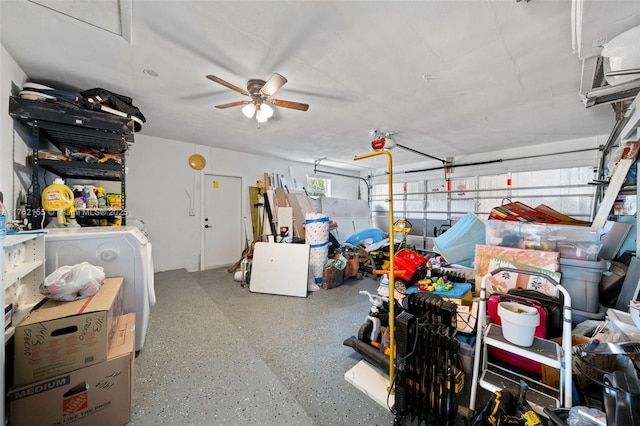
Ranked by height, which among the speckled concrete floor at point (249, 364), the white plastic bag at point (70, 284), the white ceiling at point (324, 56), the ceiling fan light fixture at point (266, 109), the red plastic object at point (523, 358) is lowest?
the speckled concrete floor at point (249, 364)

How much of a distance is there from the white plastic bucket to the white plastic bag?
2.48 meters

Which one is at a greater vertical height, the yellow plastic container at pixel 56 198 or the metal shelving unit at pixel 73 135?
the metal shelving unit at pixel 73 135

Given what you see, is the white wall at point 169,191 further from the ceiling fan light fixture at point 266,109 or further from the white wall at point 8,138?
the ceiling fan light fixture at point 266,109

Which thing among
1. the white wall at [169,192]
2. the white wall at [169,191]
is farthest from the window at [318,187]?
the white wall at [169,192]

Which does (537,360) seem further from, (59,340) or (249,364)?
(59,340)

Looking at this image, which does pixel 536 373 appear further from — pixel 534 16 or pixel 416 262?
pixel 534 16

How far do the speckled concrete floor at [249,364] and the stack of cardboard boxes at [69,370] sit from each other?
0.23m

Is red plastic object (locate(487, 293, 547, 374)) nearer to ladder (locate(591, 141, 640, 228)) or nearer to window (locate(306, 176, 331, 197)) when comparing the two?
ladder (locate(591, 141, 640, 228))

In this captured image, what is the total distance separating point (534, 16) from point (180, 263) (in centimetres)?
541

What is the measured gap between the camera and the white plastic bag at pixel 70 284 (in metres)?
1.35

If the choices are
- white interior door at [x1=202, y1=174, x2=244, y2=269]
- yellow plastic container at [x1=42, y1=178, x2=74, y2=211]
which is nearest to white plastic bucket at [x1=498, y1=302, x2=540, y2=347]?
yellow plastic container at [x1=42, y1=178, x2=74, y2=211]

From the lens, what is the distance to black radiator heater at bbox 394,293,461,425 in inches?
48.8

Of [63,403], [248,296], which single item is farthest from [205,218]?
[63,403]

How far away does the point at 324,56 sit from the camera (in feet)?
6.18
